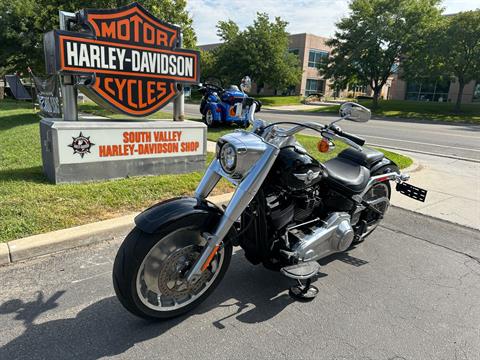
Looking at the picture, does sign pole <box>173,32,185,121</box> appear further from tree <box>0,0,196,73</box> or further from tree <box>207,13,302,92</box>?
tree <box>207,13,302,92</box>

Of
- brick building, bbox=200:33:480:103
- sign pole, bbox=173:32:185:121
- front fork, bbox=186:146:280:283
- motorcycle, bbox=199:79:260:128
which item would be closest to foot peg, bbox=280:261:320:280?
front fork, bbox=186:146:280:283

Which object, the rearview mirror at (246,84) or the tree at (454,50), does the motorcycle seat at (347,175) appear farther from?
the tree at (454,50)

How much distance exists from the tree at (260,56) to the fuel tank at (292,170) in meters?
37.4

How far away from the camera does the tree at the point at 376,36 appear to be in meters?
29.4

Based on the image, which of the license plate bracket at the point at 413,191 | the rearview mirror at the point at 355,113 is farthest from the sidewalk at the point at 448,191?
the rearview mirror at the point at 355,113

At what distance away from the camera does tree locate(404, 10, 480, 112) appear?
987 inches

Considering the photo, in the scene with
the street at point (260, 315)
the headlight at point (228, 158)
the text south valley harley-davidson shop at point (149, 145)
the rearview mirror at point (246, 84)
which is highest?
the rearview mirror at point (246, 84)

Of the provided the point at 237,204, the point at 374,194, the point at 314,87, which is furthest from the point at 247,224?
the point at 314,87

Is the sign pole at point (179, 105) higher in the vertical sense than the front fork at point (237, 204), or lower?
higher

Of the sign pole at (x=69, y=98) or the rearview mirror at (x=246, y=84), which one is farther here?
the sign pole at (x=69, y=98)

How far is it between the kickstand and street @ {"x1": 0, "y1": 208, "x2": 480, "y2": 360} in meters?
0.06

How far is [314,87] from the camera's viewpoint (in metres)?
53.2

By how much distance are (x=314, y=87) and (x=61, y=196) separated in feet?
172

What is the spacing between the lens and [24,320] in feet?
8.11
